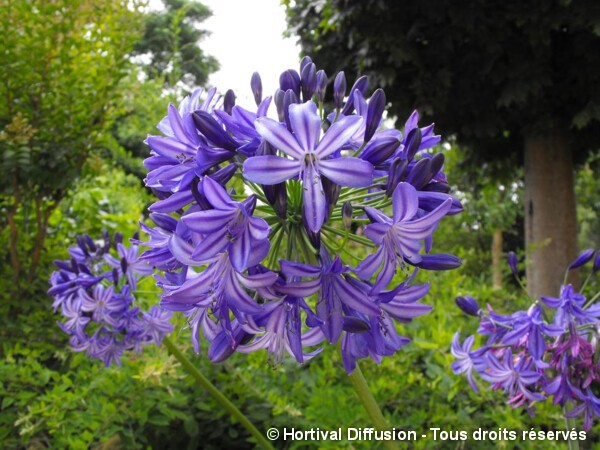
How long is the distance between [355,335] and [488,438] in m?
1.32

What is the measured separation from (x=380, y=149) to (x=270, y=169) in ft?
0.72

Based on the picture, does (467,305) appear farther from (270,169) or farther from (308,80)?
(270,169)

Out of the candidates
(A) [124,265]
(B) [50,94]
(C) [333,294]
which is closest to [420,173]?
(C) [333,294]

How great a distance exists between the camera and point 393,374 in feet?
8.11

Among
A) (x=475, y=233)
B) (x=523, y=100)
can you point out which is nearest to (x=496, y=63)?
(x=523, y=100)

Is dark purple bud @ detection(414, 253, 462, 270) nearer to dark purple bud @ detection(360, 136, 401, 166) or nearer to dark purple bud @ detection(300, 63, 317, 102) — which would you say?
dark purple bud @ detection(360, 136, 401, 166)

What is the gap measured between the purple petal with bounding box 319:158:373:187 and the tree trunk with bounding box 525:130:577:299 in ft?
11.3

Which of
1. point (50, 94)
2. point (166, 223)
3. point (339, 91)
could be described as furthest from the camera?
point (50, 94)

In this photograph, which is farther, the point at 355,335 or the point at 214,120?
the point at 355,335

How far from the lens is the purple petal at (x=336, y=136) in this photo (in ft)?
2.87

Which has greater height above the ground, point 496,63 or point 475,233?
point 475,233

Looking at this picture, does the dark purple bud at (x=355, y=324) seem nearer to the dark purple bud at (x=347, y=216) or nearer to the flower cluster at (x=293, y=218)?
the flower cluster at (x=293, y=218)

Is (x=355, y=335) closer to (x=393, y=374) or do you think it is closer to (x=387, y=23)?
(x=393, y=374)

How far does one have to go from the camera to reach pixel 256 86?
Result: 1.21 metres
